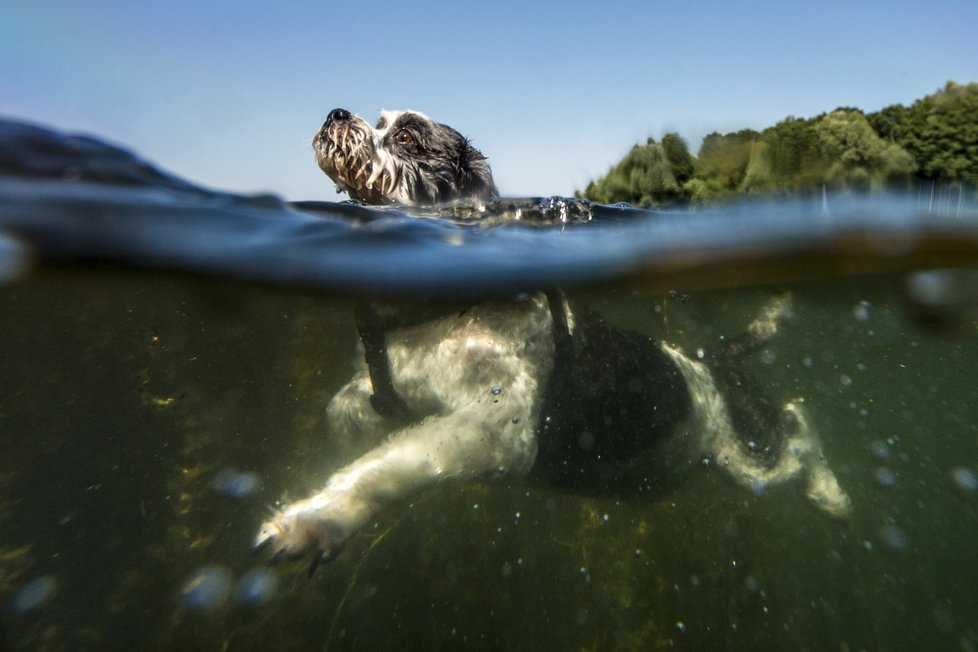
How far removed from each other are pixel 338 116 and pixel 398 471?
12.9 ft

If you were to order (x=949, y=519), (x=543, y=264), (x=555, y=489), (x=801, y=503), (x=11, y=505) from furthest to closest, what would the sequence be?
(x=949, y=519), (x=801, y=503), (x=543, y=264), (x=555, y=489), (x=11, y=505)

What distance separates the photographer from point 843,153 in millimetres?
5680

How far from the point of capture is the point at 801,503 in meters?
6.54

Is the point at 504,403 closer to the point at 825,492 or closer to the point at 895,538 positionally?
the point at 825,492

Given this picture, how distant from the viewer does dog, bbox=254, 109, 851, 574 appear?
4.21 metres

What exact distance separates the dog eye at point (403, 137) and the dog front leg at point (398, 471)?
3524 mm

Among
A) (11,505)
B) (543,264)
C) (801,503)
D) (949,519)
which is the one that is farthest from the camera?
(949,519)

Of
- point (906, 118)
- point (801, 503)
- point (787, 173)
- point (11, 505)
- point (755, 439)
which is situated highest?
point (906, 118)

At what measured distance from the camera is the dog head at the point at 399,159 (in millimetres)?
5891

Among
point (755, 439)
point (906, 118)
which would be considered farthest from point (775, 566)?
point (906, 118)

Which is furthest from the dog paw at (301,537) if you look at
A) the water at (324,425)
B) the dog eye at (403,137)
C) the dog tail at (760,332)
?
the dog tail at (760,332)

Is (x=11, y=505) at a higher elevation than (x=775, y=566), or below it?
higher

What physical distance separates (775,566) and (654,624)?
1754mm

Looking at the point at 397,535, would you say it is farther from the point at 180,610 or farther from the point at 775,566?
the point at 775,566
